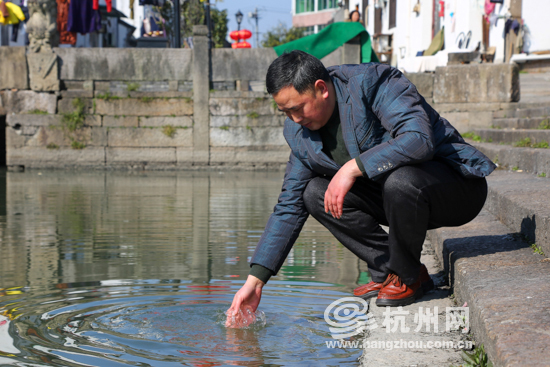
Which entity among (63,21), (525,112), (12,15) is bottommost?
(525,112)

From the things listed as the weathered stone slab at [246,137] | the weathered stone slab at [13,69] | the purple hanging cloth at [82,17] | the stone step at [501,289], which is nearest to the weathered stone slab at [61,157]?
the weathered stone slab at [13,69]

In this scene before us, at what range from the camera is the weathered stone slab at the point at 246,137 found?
1247cm

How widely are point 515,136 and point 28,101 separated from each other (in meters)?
9.18

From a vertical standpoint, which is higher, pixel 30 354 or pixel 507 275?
pixel 507 275

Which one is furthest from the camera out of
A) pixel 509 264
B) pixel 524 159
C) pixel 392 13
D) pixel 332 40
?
→ pixel 392 13

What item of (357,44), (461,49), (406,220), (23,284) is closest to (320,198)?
(406,220)

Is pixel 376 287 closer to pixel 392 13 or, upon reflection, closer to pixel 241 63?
pixel 241 63

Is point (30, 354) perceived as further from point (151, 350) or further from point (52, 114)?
point (52, 114)

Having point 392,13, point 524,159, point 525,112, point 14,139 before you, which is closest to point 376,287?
point 524,159

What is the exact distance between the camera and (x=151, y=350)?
2.47m

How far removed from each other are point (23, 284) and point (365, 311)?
1.89 metres

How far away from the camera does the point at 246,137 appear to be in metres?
12.5

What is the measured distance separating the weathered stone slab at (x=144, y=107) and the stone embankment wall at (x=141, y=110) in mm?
19

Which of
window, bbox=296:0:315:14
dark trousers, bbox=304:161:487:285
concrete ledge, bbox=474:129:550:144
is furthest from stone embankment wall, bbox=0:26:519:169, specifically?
window, bbox=296:0:315:14
